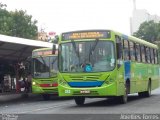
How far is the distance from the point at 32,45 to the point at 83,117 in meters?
15.9

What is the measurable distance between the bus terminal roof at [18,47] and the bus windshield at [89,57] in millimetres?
7617

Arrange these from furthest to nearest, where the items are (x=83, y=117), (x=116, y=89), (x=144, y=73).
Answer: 1. (x=144, y=73)
2. (x=116, y=89)
3. (x=83, y=117)

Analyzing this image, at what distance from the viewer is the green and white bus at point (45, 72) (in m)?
26.6

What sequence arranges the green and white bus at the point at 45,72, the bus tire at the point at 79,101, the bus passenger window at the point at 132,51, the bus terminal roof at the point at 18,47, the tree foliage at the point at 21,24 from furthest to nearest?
the tree foliage at the point at 21,24
the bus terminal roof at the point at 18,47
the green and white bus at the point at 45,72
the bus passenger window at the point at 132,51
the bus tire at the point at 79,101

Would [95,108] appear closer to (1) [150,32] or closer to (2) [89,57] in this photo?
(2) [89,57]

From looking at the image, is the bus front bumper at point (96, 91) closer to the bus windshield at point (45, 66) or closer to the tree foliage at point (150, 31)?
the bus windshield at point (45, 66)

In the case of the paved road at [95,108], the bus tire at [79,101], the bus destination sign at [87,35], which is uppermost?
the bus destination sign at [87,35]

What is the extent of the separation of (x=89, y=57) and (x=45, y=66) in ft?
28.0

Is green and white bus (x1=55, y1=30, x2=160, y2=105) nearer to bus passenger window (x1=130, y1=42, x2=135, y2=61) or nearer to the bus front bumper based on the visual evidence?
the bus front bumper

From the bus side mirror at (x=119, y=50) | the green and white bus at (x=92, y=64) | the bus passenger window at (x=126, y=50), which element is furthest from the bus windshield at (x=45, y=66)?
the bus side mirror at (x=119, y=50)

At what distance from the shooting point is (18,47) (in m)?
31.7

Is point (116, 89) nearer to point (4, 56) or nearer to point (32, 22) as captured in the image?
point (4, 56)

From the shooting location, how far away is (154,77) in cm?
2803

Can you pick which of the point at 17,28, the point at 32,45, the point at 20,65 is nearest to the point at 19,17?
the point at 17,28
